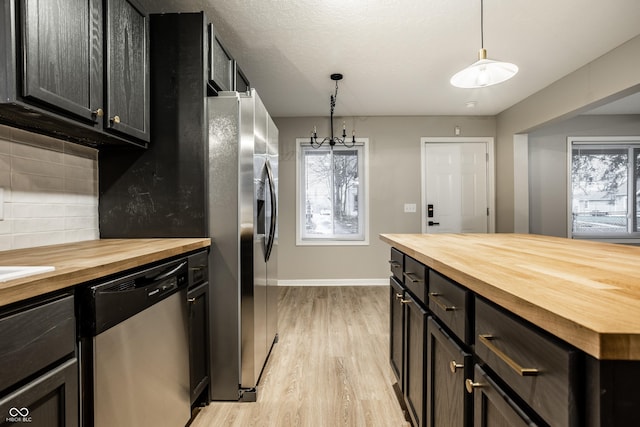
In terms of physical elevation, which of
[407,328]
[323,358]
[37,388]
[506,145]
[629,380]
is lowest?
[323,358]

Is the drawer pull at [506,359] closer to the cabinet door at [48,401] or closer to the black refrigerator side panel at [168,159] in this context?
the cabinet door at [48,401]

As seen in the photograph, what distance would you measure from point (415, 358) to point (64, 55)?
75.2 inches

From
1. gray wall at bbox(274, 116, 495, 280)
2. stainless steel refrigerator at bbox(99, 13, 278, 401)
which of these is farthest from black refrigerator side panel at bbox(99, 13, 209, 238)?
gray wall at bbox(274, 116, 495, 280)

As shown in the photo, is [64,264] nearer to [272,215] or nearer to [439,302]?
[439,302]

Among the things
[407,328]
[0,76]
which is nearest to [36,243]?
[0,76]

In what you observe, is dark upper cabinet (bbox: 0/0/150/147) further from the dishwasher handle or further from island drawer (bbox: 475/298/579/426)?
island drawer (bbox: 475/298/579/426)

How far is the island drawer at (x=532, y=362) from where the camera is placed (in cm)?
53

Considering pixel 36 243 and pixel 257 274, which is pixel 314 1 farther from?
pixel 36 243

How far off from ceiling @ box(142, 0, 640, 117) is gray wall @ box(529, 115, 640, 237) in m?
1.11

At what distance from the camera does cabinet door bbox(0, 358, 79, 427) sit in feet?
2.38

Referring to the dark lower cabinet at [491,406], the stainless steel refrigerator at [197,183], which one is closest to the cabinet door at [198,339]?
the stainless steel refrigerator at [197,183]

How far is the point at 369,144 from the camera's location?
4832 millimetres

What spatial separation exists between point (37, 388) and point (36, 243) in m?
1.05

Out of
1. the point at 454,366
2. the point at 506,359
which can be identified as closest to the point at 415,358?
the point at 454,366
